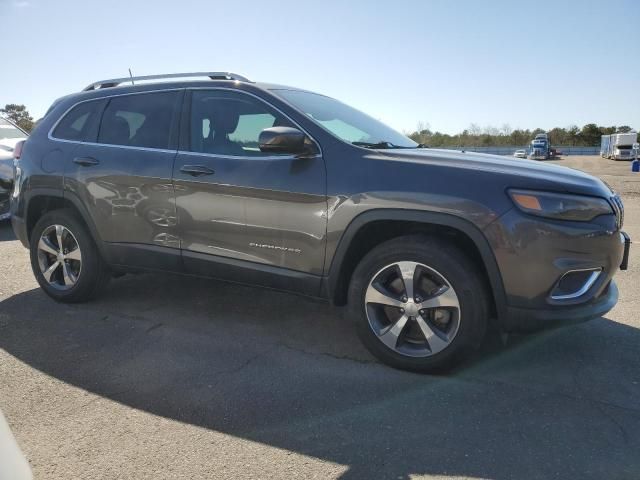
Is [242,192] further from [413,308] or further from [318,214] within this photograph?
[413,308]

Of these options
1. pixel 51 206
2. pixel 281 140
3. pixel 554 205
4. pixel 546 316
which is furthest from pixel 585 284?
pixel 51 206

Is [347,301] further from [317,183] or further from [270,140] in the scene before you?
[270,140]

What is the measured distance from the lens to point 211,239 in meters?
3.79

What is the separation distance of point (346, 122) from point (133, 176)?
5.38 feet

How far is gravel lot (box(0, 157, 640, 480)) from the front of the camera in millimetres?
2381

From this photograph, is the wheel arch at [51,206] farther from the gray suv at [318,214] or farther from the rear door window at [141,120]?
the rear door window at [141,120]

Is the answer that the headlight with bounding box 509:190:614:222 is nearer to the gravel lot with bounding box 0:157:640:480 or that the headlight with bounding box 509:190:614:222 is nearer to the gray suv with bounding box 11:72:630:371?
the gray suv with bounding box 11:72:630:371

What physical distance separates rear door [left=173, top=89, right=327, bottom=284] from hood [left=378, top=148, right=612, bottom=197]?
2.02 feet

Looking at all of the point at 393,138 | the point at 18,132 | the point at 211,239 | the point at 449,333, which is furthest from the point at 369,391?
the point at 18,132

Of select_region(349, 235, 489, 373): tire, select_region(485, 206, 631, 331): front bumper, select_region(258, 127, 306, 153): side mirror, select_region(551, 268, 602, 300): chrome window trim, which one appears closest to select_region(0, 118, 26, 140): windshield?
select_region(258, 127, 306, 153): side mirror

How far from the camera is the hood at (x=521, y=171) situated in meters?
2.97

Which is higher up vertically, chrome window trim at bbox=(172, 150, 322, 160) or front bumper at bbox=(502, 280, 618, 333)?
chrome window trim at bbox=(172, 150, 322, 160)

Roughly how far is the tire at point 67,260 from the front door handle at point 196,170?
3.99 feet

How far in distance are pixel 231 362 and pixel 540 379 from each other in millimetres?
1884
